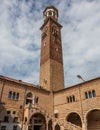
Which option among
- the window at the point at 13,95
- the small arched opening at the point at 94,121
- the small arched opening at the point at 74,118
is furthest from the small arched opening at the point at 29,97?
the small arched opening at the point at 94,121

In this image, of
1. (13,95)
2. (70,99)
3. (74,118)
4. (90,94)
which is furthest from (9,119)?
(90,94)

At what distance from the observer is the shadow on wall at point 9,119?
82.6 feet

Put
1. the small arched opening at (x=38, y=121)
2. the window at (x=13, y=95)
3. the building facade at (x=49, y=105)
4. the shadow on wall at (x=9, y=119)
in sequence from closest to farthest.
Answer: the shadow on wall at (x=9, y=119) → the building facade at (x=49, y=105) → the window at (x=13, y=95) → the small arched opening at (x=38, y=121)

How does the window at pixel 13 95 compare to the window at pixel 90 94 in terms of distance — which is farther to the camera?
the window at pixel 13 95

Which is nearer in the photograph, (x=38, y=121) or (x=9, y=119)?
(x=9, y=119)

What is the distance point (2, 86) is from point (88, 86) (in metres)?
16.5

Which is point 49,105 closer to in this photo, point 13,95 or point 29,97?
point 29,97

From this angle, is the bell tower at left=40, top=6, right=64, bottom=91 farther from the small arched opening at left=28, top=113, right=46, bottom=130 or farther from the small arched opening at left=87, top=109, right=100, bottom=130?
the small arched opening at left=87, top=109, right=100, bottom=130

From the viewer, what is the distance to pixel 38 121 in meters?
29.7

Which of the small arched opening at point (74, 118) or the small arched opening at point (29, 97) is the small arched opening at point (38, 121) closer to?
the small arched opening at point (29, 97)

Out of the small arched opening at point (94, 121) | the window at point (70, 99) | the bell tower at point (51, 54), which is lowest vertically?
the small arched opening at point (94, 121)

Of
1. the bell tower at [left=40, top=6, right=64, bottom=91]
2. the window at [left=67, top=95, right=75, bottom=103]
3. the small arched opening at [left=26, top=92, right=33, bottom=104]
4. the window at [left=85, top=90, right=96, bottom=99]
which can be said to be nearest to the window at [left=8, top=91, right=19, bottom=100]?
the small arched opening at [left=26, top=92, right=33, bottom=104]

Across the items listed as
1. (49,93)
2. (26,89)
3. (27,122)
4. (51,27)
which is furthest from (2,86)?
(51,27)

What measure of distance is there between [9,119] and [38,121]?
6323mm
